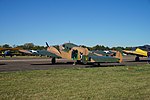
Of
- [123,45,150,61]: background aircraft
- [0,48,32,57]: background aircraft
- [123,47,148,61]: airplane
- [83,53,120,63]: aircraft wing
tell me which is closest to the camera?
[83,53,120,63]: aircraft wing

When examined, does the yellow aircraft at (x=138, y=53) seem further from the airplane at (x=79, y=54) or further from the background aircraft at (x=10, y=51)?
the background aircraft at (x=10, y=51)

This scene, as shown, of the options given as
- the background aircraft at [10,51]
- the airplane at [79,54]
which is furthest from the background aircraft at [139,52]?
the background aircraft at [10,51]

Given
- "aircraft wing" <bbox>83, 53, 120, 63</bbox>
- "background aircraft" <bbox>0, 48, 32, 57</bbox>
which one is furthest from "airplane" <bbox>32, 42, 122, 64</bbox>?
"background aircraft" <bbox>0, 48, 32, 57</bbox>

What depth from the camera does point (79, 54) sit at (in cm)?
2520

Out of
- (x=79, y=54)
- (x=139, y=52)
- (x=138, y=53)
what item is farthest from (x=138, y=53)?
(x=79, y=54)

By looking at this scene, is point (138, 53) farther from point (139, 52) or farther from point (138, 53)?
point (139, 52)

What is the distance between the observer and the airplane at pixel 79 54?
22188 mm

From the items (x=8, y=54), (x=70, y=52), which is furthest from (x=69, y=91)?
(x=8, y=54)

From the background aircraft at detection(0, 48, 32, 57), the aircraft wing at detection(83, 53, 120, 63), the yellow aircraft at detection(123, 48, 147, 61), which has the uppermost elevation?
the background aircraft at detection(0, 48, 32, 57)

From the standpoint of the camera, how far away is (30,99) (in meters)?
7.68

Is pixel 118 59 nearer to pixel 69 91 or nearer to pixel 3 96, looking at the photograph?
pixel 69 91

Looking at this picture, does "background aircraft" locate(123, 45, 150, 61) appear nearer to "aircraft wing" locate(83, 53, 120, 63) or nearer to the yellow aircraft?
the yellow aircraft

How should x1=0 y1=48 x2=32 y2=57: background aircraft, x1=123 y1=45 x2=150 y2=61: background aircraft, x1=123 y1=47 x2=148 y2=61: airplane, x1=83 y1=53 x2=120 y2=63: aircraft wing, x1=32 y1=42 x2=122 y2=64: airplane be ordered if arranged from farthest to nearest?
x1=123 y1=45 x2=150 y2=61: background aircraft, x1=123 y1=47 x2=148 y2=61: airplane, x1=0 y1=48 x2=32 y2=57: background aircraft, x1=32 y1=42 x2=122 y2=64: airplane, x1=83 y1=53 x2=120 y2=63: aircraft wing

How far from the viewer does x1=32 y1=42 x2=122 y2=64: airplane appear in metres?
22.2
